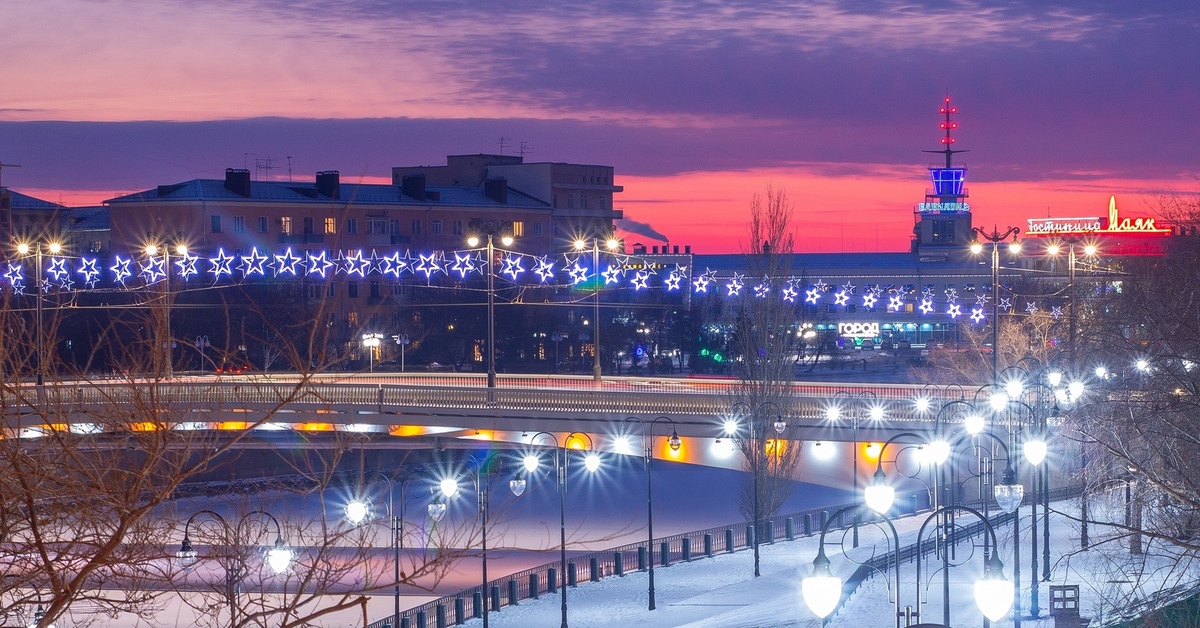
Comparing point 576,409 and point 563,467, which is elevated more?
point 576,409

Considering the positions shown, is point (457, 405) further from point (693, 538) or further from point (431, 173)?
point (431, 173)

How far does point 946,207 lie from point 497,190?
177 ft

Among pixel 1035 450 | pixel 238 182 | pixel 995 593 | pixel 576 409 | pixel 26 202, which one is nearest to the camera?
pixel 995 593

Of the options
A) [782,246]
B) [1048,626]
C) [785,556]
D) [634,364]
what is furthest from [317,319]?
[634,364]

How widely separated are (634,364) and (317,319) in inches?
2985

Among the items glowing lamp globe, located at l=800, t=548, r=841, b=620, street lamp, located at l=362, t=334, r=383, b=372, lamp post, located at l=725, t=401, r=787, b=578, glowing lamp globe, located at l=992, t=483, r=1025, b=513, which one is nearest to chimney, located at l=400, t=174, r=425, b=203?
street lamp, located at l=362, t=334, r=383, b=372

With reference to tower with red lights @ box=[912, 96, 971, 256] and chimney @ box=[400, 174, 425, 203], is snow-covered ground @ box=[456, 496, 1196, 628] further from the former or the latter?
tower with red lights @ box=[912, 96, 971, 256]

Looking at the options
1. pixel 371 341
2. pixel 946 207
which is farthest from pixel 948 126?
pixel 371 341

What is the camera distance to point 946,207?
13750 centimetres

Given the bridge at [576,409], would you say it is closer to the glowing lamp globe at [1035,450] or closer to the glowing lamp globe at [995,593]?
the glowing lamp globe at [1035,450]

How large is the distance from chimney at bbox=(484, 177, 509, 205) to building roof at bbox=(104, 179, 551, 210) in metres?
0.59

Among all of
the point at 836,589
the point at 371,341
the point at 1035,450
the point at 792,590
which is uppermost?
the point at 371,341

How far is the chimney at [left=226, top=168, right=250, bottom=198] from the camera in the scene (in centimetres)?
8562

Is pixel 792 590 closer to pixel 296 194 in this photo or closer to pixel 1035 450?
pixel 1035 450
